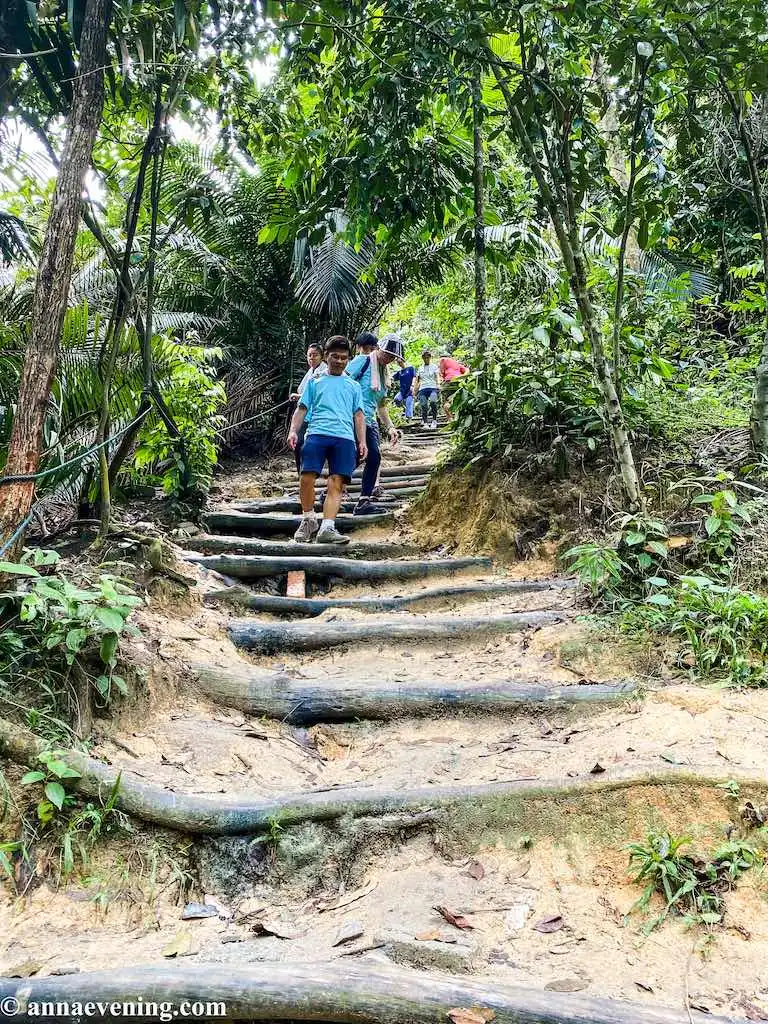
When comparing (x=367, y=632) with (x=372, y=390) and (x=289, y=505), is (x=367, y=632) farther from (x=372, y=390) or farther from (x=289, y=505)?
(x=289, y=505)

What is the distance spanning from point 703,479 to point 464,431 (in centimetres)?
212

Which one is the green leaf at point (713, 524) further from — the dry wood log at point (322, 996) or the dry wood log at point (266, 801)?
the dry wood log at point (322, 996)

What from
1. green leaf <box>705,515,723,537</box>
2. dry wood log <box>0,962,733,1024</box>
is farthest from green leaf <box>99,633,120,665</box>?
green leaf <box>705,515,723,537</box>

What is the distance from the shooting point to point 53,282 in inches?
107

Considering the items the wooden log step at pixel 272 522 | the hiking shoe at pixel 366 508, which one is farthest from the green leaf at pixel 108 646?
the hiking shoe at pixel 366 508

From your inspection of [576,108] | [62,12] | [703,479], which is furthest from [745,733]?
[62,12]

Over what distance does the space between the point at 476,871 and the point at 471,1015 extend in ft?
2.11

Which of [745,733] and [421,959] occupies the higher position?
[745,733]

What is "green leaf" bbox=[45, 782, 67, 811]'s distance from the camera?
84.2 inches

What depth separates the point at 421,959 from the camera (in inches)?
71.2

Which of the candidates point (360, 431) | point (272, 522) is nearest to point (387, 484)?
point (360, 431)

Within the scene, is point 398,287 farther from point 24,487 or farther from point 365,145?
point 24,487

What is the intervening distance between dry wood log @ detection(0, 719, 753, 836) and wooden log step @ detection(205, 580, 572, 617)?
1.98 m

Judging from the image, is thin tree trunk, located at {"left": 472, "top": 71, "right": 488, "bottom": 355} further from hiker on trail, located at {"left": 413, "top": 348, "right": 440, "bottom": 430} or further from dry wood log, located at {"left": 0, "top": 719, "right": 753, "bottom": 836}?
hiker on trail, located at {"left": 413, "top": 348, "right": 440, "bottom": 430}
